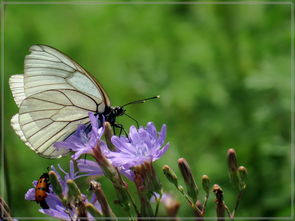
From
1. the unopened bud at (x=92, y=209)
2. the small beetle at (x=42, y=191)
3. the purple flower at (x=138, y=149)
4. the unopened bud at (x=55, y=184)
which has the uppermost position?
the purple flower at (x=138, y=149)

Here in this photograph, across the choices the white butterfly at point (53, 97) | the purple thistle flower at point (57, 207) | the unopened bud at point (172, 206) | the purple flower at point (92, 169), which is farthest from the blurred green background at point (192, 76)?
the unopened bud at point (172, 206)

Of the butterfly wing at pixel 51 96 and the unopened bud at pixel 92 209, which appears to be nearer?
the unopened bud at pixel 92 209

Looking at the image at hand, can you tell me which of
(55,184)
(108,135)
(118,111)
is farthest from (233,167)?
(118,111)

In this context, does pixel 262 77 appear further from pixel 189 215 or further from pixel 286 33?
pixel 189 215

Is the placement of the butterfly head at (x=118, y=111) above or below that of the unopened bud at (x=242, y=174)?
above

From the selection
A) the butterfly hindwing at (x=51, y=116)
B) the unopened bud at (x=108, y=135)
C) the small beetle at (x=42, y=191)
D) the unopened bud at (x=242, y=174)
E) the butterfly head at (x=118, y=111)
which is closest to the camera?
the small beetle at (x=42, y=191)

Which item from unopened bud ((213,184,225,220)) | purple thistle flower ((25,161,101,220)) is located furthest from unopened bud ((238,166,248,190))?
purple thistle flower ((25,161,101,220))

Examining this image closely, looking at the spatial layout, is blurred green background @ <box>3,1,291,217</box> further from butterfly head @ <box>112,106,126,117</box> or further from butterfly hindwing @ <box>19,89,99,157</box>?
butterfly hindwing @ <box>19,89,99,157</box>

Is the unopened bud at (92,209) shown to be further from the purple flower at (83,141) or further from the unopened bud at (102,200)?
→ the purple flower at (83,141)
